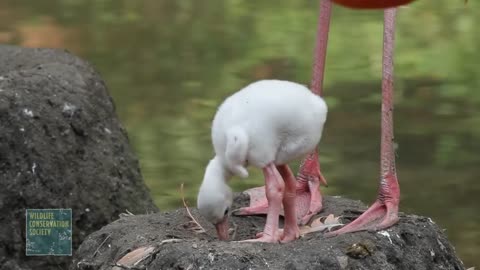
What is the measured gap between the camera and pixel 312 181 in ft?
12.4

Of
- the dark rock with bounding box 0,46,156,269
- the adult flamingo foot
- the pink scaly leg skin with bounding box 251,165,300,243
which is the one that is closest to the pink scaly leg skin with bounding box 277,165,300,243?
the pink scaly leg skin with bounding box 251,165,300,243

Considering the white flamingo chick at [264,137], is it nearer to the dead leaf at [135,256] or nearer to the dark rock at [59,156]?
the dead leaf at [135,256]

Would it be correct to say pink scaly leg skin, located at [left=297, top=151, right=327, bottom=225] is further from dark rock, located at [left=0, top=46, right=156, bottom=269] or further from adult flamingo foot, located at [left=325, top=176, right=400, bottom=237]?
dark rock, located at [left=0, top=46, right=156, bottom=269]

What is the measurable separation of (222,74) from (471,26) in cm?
224

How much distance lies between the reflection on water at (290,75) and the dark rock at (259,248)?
6.37ft

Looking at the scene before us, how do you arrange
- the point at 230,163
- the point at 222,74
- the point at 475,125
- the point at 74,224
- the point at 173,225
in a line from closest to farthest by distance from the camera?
Result: 1. the point at 230,163
2. the point at 173,225
3. the point at 74,224
4. the point at 475,125
5. the point at 222,74

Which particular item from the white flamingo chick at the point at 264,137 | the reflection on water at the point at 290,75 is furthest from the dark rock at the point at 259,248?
the reflection on water at the point at 290,75

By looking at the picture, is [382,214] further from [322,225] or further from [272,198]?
[272,198]

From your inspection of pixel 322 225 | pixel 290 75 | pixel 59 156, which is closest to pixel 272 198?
pixel 322 225

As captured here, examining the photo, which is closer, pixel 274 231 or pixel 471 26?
pixel 274 231

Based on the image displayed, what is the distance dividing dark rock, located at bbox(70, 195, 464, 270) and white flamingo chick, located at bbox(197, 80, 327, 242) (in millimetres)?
121

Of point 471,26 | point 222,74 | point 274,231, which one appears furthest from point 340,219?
point 471,26

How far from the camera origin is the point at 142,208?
4.58 m

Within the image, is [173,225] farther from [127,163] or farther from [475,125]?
[475,125]
